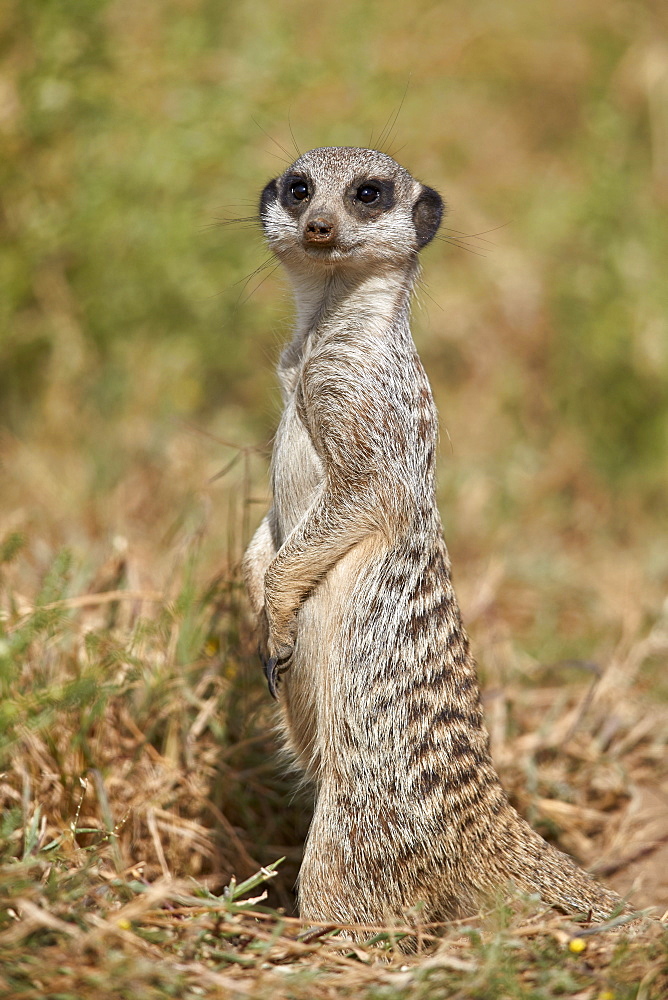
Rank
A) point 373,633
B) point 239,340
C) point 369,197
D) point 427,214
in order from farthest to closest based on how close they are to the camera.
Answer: point 239,340 < point 427,214 < point 369,197 < point 373,633

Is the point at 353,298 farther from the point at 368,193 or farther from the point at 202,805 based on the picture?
the point at 202,805

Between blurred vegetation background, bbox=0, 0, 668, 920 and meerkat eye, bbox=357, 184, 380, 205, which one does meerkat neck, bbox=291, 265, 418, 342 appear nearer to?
meerkat eye, bbox=357, 184, 380, 205

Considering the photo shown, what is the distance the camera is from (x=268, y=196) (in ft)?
11.9

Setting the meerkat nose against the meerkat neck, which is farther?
the meerkat neck

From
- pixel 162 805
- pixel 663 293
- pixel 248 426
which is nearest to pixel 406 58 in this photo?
pixel 663 293

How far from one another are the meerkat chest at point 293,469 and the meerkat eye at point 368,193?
71 cm

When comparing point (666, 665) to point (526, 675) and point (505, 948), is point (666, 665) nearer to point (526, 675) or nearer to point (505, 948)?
point (526, 675)

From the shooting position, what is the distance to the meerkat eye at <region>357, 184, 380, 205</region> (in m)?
3.40

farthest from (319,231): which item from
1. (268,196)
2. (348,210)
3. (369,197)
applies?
(268,196)

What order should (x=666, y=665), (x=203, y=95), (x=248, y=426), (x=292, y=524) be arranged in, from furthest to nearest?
(x=248, y=426)
(x=203, y=95)
(x=666, y=665)
(x=292, y=524)

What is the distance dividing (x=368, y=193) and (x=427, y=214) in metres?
0.28

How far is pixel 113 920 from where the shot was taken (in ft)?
7.66

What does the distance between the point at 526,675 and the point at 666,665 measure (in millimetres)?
819

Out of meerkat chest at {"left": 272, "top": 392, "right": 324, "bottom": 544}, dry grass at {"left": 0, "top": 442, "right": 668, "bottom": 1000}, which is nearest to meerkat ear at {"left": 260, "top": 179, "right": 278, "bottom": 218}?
meerkat chest at {"left": 272, "top": 392, "right": 324, "bottom": 544}
